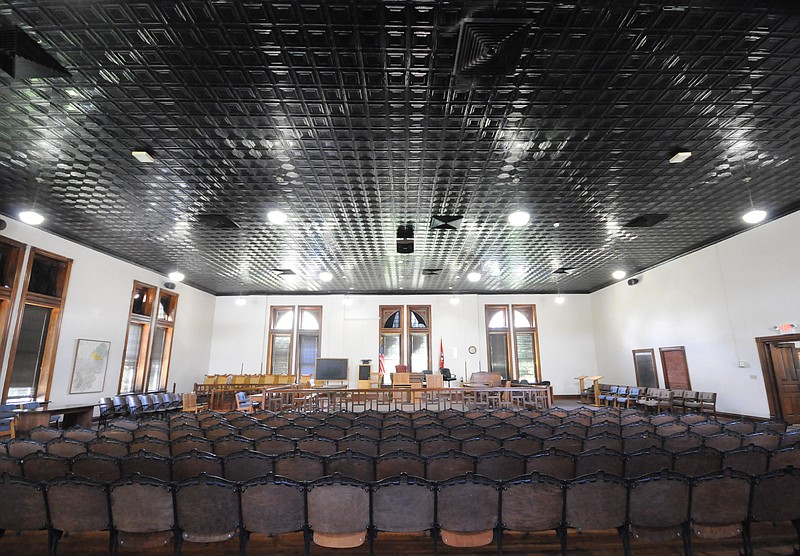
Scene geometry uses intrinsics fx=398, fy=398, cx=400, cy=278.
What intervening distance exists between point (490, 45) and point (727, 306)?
9983 mm

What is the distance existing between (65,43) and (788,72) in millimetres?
Answer: 7495

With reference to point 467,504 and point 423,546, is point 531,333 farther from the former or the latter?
point 467,504

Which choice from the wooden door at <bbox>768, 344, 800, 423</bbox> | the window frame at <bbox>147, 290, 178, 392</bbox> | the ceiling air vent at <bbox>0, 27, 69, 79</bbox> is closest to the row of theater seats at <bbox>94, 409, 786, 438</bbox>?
the wooden door at <bbox>768, 344, 800, 423</bbox>

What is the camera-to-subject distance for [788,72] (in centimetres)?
432

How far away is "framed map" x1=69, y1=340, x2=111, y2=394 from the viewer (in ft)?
32.5

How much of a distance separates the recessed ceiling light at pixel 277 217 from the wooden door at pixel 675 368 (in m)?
11.7

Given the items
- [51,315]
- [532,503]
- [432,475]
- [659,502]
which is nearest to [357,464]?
[432,475]

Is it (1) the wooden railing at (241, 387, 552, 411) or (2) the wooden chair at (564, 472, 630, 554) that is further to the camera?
(1) the wooden railing at (241, 387, 552, 411)

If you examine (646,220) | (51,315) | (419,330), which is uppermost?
(646,220)

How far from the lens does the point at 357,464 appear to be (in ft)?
12.8

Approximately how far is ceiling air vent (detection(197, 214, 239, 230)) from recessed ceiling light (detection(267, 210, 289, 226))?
35.2 inches

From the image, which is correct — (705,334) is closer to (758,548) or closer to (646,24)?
(758,548)

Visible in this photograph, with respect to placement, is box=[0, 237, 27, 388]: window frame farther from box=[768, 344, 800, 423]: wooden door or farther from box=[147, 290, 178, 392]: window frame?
box=[768, 344, 800, 423]: wooden door

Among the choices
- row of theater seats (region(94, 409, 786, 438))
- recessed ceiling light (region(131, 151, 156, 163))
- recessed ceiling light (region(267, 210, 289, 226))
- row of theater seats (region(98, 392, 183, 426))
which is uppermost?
recessed ceiling light (region(267, 210, 289, 226))
